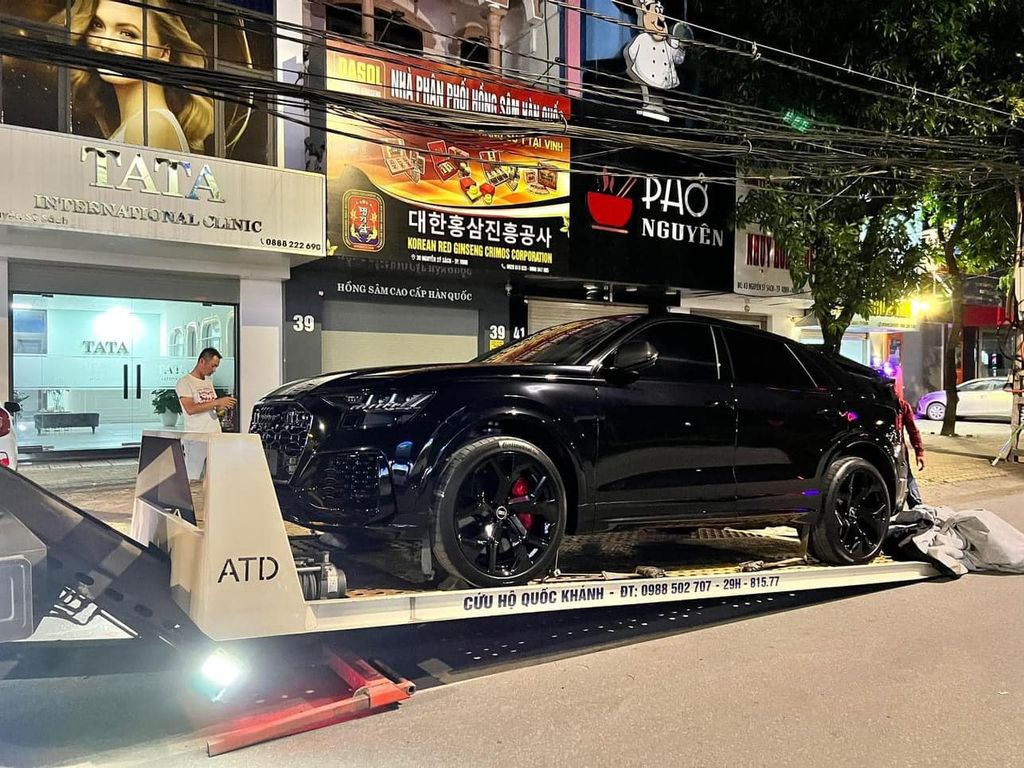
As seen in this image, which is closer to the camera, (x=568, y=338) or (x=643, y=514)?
(x=643, y=514)

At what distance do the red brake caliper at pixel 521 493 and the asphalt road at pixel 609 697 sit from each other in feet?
2.63

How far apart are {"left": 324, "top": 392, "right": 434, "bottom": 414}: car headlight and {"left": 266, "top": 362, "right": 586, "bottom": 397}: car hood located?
0.05 metres

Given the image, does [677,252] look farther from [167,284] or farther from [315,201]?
[167,284]

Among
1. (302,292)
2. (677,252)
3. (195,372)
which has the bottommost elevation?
(195,372)

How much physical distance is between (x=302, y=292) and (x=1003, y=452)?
1219cm

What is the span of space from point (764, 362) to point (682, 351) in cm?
78

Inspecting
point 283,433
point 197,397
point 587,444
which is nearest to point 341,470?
point 283,433

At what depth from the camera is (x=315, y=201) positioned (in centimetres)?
1097

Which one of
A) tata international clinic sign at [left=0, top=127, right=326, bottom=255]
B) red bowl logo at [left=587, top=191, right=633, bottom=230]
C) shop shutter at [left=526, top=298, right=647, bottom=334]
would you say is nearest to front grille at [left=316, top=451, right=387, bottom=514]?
tata international clinic sign at [left=0, top=127, right=326, bottom=255]

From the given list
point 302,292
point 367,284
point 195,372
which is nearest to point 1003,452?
point 367,284

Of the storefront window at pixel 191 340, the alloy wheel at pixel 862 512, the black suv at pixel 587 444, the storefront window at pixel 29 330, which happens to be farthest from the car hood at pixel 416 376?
the storefront window at pixel 191 340

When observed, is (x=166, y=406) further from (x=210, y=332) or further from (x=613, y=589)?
(x=613, y=589)

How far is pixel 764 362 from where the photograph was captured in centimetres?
574

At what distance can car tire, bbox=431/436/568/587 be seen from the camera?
423 centimetres
